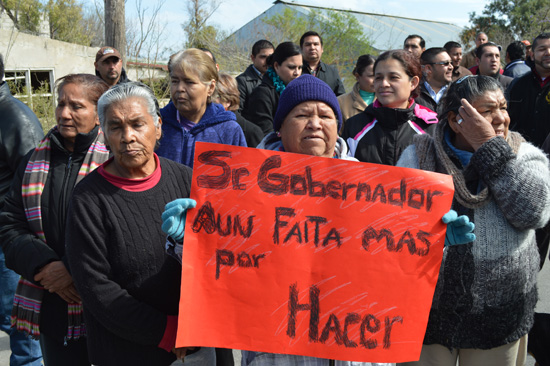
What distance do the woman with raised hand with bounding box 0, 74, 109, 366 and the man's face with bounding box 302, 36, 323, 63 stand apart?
13.3 ft

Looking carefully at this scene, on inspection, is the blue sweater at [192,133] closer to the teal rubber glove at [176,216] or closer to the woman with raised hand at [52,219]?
the woman with raised hand at [52,219]

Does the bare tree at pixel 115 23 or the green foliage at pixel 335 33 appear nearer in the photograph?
the bare tree at pixel 115 23

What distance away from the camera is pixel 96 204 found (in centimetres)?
196

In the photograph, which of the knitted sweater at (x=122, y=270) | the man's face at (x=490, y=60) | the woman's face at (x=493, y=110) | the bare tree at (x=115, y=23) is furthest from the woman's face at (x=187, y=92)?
the bare tree at (x=115, y=23)

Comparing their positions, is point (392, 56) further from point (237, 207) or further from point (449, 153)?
point (237, 207)

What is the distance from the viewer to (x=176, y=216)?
5.80 feet

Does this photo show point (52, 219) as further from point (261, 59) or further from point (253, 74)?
point (261, 59)

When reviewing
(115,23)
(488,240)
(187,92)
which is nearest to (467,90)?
(488,240)

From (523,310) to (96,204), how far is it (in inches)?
71.1

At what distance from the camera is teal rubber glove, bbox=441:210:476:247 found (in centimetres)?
176

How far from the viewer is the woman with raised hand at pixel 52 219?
2.45 m

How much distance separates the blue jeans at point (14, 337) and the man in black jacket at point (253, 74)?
3502mm

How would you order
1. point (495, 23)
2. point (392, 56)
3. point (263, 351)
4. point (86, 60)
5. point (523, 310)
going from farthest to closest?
point (495, 23)
point (86, 60)
point (392, 56)
point (523, 310)
point (263, 351)

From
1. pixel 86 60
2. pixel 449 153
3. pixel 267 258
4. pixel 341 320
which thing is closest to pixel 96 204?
pixel 267 258
